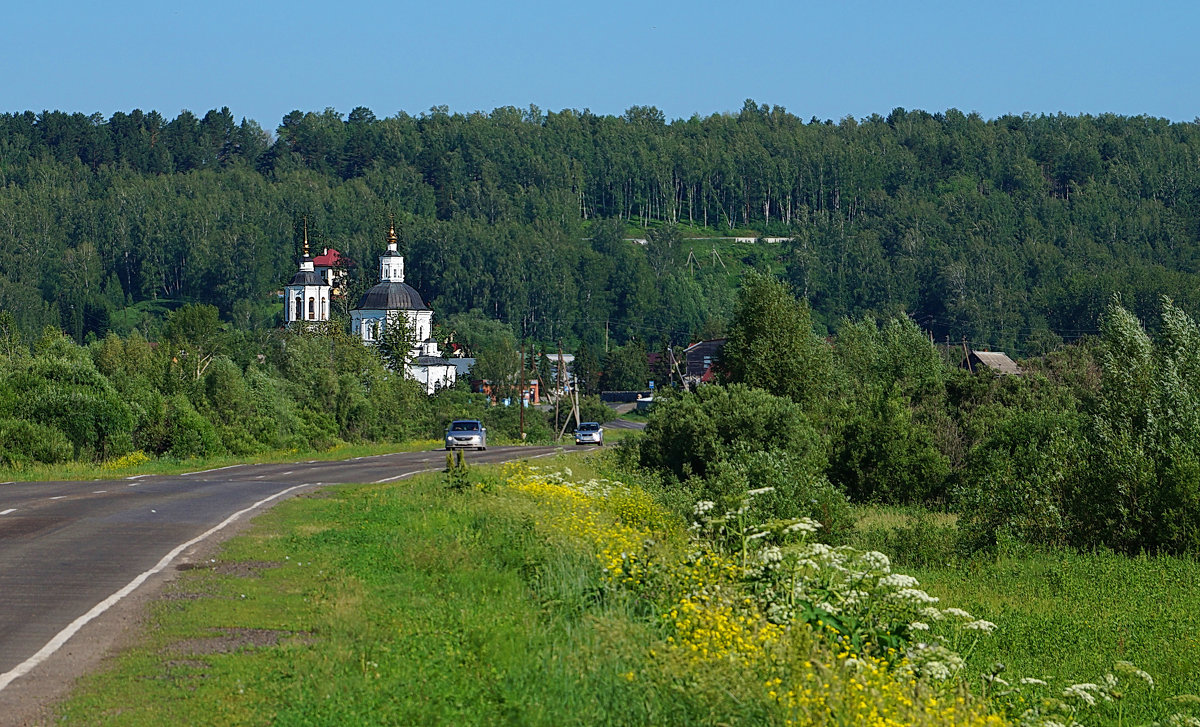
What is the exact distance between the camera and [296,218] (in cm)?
19338

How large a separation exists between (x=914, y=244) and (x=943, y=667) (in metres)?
191

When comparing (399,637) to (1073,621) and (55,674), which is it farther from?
(1073,621)

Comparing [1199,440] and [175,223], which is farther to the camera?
[175,223]

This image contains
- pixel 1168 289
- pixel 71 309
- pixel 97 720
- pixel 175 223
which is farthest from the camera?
pixel 175 223

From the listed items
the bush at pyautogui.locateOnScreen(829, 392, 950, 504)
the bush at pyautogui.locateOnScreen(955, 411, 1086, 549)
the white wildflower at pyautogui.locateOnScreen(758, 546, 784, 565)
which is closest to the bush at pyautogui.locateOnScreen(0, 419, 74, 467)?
the bush at pyautogui.locateOnScreen(829, 392, 950, 504)

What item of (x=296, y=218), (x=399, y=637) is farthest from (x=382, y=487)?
(x=296, y=218)

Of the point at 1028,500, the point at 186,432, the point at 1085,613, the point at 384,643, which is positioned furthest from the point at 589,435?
the point at 384,643

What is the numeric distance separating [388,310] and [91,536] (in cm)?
11386

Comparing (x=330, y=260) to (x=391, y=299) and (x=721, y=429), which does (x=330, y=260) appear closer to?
(x=391, y=299)

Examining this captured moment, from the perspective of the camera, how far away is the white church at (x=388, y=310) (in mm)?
122812

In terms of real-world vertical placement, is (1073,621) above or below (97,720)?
below

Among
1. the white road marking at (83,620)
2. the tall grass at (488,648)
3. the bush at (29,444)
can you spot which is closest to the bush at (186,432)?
the bush at (29,444)

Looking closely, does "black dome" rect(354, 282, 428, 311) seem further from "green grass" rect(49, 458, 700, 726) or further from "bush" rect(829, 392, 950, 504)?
"green grass" rect(49, 458, 700, 726)

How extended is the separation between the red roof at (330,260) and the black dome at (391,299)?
40.8ft
